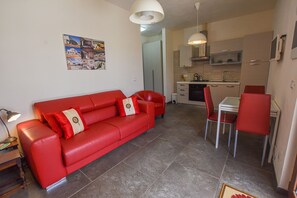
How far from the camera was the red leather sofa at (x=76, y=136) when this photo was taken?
59.4 inches

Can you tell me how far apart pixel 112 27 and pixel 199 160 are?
10.2 ft

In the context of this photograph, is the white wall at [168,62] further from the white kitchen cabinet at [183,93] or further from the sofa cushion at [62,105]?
the sofa cushion at [62,105]

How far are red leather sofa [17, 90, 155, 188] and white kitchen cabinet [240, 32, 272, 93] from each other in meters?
2.93

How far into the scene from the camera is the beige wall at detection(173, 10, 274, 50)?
3830 millimetres

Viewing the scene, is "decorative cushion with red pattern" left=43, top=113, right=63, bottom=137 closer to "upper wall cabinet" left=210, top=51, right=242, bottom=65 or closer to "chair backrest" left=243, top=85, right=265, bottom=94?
"chair backrest" left=243, top=85, right=265, bottom=94

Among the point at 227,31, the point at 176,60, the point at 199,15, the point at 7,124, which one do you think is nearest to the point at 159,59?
the point at 176,60

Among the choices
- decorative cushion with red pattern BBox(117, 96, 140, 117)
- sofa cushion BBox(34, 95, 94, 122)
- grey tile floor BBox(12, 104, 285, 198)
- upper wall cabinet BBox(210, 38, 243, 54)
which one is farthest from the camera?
upper wall cabinet BBox(210, 38, 243, 54)

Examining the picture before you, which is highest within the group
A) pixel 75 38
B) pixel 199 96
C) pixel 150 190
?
pixel 75 38

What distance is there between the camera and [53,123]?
6.30 ft

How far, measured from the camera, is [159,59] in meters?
5.17

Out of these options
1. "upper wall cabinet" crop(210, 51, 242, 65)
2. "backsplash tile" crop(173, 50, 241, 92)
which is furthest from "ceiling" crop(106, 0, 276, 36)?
"backsplash tile" crop(173, 50, 241, 92)

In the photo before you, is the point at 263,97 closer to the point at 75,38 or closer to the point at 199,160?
the point at 199,160

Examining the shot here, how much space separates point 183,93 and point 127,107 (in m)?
2.91

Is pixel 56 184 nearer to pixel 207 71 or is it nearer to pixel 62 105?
pixel 62 105
